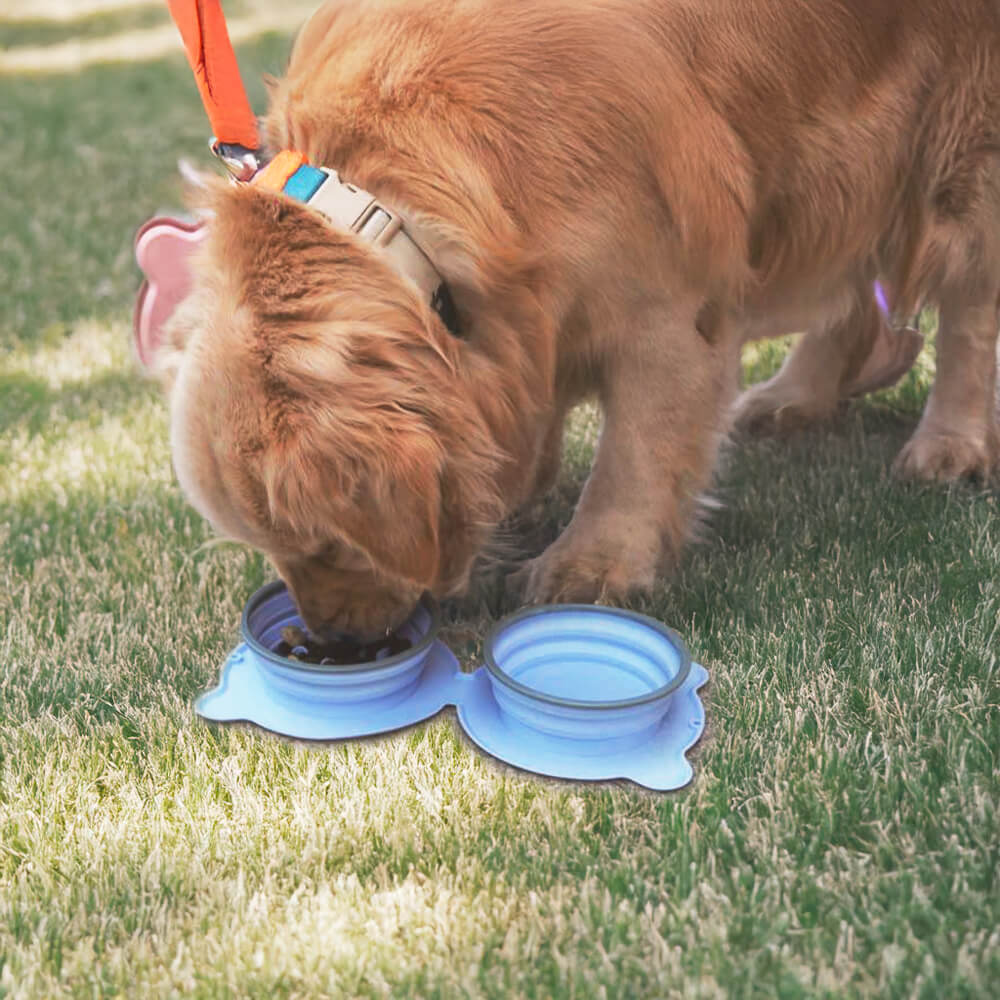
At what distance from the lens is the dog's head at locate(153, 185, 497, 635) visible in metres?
1.85

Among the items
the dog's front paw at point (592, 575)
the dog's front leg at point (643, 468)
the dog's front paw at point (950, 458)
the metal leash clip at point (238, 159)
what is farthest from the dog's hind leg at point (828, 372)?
the metal leash clip at point (238, 159)

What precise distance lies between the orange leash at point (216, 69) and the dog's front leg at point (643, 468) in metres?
0.92

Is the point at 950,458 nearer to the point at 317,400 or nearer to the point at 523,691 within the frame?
the point at 523,691

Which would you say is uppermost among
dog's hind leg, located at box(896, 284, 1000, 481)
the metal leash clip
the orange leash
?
the orange leash

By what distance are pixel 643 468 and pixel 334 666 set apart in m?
0.81

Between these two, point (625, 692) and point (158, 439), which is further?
point (158, 439)

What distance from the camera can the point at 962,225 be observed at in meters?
2.76

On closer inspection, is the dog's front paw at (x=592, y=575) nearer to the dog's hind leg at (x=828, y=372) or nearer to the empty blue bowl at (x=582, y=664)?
the empty blue bowl at (x=582, y=664)

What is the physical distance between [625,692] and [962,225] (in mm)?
1467

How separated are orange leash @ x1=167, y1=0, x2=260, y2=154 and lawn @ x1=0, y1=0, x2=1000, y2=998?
989 mm

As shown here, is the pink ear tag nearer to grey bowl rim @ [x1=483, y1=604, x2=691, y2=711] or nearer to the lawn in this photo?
the lawn

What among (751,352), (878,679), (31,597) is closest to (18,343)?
(31,597)

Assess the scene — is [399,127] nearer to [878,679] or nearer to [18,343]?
[878,679]

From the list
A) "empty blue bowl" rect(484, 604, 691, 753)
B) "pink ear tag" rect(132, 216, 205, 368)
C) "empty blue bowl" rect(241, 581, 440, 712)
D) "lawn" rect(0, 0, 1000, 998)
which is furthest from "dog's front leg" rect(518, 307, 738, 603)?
"pink ear tag" rect(132, 216, 205, 368)
